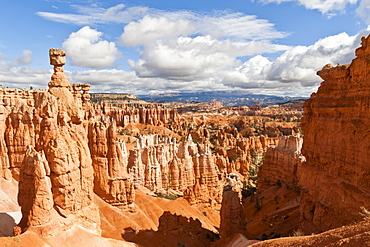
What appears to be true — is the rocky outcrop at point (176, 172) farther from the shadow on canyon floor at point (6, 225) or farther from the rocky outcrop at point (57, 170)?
the shadow on canyon floor at point (6, 225)

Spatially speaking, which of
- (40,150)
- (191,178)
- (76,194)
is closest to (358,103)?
(76,194)

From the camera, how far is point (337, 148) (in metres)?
16.8

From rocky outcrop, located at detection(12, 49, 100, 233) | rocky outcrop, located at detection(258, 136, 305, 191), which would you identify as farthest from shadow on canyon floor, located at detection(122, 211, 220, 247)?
rocky outcrop, located at detection(258, 136, 305, 191)

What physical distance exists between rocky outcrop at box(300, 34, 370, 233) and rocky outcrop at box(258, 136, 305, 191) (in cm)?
1594

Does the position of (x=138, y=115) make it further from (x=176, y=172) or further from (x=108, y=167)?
(x=108, y=167)

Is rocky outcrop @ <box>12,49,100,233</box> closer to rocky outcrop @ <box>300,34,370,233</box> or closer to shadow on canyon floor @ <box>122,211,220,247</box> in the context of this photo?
shadow on canyon floor @ <box>122,211,220,247</box>

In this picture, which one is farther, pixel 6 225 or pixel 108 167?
A: pixel 108 167

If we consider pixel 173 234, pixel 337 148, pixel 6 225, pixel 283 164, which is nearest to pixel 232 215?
pixel 173 234

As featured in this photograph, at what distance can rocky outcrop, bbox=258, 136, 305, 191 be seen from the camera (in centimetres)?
3641

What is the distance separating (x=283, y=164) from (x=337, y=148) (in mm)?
22977

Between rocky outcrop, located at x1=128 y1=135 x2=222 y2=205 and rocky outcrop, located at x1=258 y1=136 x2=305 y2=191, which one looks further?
rocky outcrop, located at x1=258 y1=136 x2=305 y2=191

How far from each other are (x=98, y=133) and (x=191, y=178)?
18554 mm

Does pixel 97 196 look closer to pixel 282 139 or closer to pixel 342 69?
pixel 342 69

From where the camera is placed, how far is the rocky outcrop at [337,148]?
48.4ft
